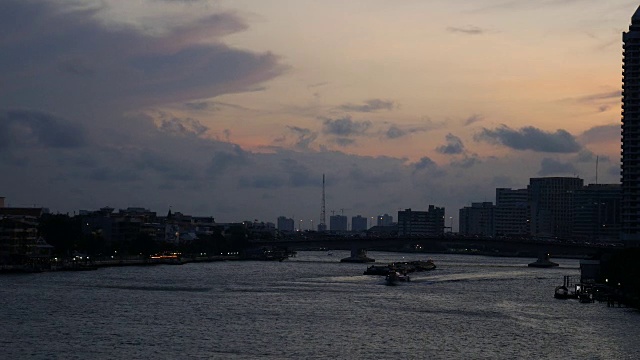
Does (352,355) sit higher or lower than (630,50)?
lower

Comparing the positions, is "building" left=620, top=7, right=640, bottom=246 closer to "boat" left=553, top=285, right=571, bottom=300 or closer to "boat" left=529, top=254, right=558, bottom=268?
"boat" left=529, top=254, right=558, bottom=268

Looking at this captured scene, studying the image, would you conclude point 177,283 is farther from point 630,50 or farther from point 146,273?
point 630,50

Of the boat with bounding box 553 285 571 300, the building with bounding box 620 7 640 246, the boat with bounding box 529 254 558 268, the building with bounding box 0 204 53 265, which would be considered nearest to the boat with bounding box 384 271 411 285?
the boat with bounding box 553 285 571 300

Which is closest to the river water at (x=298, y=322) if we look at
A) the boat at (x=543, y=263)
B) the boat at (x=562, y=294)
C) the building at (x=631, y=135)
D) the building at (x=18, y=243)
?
the boat at (x=562, y=294)

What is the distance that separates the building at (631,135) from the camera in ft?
431

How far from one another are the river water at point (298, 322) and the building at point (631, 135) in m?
41.2

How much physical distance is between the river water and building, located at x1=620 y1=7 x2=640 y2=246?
41159 millimetres

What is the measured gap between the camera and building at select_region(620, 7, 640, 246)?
131 meters

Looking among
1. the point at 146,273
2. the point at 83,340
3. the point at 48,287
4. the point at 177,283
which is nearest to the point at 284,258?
the point at 146,273

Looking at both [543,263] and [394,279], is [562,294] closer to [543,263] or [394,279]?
[394,279]

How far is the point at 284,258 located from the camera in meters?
182

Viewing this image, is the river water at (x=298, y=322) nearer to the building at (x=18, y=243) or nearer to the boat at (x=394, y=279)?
the boat at (x=394, y=279)

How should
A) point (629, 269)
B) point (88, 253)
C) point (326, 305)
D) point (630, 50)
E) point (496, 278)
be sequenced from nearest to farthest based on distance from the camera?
point (326, 305) → point (629, 269) → point (496, 278) → point (630, 50) → point (88, 253)

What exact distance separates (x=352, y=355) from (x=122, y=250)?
373 feet
